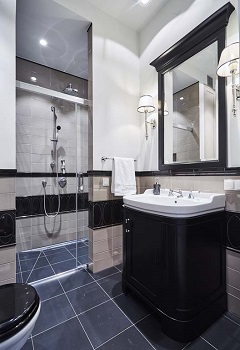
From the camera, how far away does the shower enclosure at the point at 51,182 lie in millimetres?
2152

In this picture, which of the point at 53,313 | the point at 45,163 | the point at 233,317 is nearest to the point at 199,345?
the point at 233,317

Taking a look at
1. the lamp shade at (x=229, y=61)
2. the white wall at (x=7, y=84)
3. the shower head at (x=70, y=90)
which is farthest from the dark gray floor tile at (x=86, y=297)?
the shower head at (x=70, y=90)

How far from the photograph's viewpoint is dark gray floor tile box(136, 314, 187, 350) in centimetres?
105

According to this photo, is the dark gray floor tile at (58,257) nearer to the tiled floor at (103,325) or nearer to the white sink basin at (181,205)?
the tiled floor at (103,325)

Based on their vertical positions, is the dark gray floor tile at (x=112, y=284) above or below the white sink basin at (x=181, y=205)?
below

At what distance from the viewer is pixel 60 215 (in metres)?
2.61

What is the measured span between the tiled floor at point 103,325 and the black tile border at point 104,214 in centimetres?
58

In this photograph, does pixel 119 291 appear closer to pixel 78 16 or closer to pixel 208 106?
pixel 208 106

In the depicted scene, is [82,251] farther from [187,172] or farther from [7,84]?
[7,84]

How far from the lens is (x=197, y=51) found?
5.19 feet

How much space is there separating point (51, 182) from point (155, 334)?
2.08 meters

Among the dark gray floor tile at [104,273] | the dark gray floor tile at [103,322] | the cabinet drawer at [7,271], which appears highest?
the cabinet drawer at [7,271]

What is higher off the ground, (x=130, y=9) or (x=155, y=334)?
(x=130, y=9)

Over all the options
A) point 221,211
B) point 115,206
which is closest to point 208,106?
point 221,211
